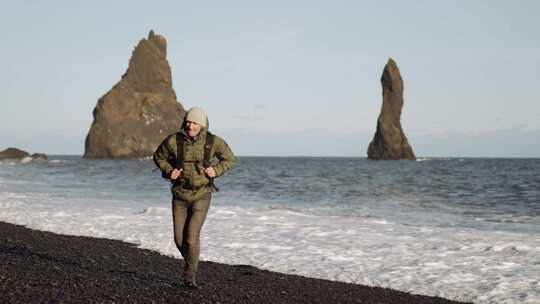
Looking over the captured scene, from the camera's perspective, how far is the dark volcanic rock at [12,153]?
136438mm

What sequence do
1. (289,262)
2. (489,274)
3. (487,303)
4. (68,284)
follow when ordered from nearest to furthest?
(68,284) → (487,303) → (489,274) → (289,262)

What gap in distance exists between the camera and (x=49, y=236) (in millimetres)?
12742

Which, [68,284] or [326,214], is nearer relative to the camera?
[68,284]

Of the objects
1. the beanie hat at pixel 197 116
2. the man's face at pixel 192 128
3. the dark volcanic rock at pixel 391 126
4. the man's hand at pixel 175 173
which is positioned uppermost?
the dark volcanic rock at pixel 391 126

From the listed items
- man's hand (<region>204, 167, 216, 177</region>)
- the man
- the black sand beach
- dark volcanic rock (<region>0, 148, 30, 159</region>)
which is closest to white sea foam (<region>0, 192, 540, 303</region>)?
the black sand beach

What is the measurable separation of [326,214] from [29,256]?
1170 cm

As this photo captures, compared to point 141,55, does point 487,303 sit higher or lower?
lower

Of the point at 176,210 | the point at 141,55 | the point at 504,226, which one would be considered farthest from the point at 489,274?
the point at 141,55

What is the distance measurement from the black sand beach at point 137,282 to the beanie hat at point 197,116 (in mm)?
2030

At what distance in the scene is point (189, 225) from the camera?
738 cm

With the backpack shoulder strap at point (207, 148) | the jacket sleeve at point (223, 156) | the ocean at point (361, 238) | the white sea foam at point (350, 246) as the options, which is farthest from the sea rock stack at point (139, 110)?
the backpack shoulder strap at point (207, 148)

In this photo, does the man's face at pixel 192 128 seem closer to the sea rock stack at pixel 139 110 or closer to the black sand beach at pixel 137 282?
the black sand beach at pixel 137 282

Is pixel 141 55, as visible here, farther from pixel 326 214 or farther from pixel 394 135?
pixel 326 214

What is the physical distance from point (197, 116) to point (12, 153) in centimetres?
14176
